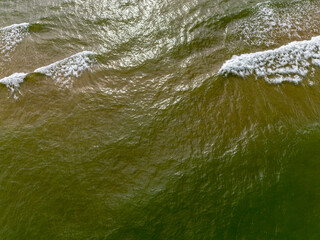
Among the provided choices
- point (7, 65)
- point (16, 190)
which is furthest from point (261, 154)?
point (7, 65)

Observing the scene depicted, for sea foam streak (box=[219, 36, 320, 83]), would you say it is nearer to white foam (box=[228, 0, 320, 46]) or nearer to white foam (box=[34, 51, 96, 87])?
white foam (box=[228, 0, 320, 46])

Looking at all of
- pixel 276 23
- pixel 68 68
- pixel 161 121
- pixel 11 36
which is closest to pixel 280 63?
pixel 276 23

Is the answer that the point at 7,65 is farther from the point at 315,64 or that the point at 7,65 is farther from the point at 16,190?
the point at 315,64

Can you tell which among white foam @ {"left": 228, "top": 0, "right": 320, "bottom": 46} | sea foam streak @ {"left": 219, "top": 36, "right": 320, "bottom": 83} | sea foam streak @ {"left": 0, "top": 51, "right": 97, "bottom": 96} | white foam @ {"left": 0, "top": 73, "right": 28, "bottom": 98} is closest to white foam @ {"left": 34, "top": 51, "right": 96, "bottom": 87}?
sea foam streak @ {"left": 0, "top": 51, "right": 97, "bottom": 96}

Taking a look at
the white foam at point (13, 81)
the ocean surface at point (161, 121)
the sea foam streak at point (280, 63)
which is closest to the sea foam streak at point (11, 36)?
the ocean surface at point (161, 121)

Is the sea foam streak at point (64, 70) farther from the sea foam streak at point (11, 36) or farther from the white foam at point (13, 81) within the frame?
the sea foam streak at point (11, 36)
